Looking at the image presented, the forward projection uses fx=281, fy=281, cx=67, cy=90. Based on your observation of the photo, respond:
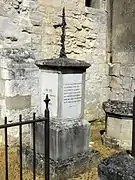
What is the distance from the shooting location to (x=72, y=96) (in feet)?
14.5

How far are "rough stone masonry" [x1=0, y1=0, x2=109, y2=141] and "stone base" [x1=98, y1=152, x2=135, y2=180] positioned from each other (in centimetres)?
360

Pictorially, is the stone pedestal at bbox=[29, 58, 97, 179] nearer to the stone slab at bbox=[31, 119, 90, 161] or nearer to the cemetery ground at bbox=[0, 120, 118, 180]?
the stone slab at bbox=[31, 119, 90, 161]

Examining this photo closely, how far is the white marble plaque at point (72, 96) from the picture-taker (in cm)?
434

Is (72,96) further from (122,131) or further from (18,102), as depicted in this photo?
(122,131)

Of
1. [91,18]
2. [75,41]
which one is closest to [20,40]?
[75,41]

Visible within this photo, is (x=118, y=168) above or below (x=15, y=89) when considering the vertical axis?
below

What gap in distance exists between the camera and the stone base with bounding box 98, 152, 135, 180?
193 cm

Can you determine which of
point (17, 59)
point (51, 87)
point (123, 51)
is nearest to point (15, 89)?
point (17, 59)

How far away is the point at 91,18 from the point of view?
736 centimetres

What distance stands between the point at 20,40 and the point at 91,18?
2497 mm

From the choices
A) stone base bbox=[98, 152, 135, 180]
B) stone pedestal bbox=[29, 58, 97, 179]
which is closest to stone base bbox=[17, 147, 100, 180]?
stone pedestal bbox=[29, 58, 97, 179]

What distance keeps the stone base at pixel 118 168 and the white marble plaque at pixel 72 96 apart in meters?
2.23

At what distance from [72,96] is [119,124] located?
5.18ft

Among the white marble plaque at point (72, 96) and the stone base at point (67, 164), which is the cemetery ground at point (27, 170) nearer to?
the stone base at point (67, 164)
